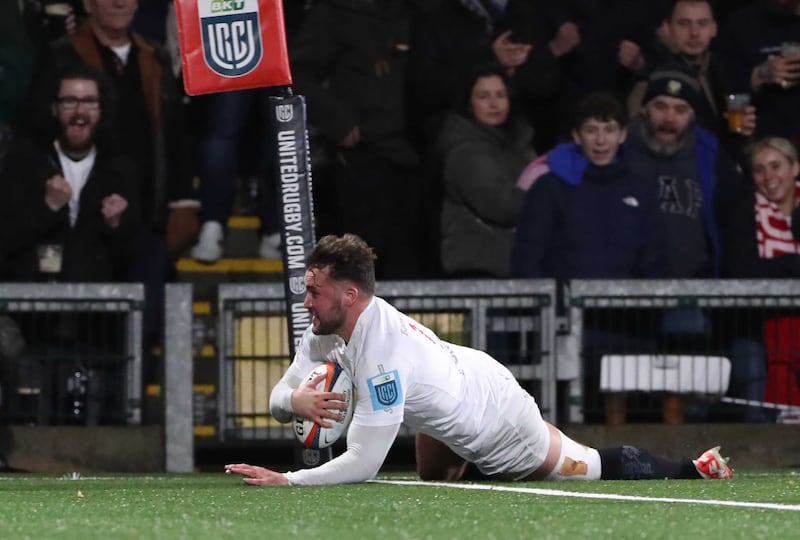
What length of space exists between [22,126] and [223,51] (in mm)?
2473

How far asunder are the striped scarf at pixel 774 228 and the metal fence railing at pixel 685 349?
0.37 meters

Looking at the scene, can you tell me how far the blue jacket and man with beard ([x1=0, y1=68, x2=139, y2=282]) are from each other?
8.07ft

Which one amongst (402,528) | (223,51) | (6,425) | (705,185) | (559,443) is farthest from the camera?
(705,185)

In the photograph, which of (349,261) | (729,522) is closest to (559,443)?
(349,261)

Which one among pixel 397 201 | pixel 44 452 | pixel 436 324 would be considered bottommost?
pixel 44 452

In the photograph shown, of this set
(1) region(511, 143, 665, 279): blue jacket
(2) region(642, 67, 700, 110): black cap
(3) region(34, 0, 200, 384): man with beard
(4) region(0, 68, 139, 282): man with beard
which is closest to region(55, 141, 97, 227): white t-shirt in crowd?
(4) region(0, 68, 139, 282): man with beard

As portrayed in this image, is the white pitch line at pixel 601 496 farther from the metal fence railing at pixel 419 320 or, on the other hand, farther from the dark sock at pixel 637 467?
the metal fence railing at pixel 419 320

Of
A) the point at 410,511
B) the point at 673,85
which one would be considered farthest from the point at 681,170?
the point at 410,511

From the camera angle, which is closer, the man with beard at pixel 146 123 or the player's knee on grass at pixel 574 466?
the player's knee on grass at pixel 574 466

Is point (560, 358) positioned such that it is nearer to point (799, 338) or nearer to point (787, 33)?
point (799, 338)

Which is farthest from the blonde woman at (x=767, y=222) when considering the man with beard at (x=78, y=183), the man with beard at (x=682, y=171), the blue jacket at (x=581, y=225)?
the man with beard at (x=78, y=183)

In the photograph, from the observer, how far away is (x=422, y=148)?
12.6 metres

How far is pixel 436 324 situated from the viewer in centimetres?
1159

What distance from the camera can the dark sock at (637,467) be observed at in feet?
29.4
